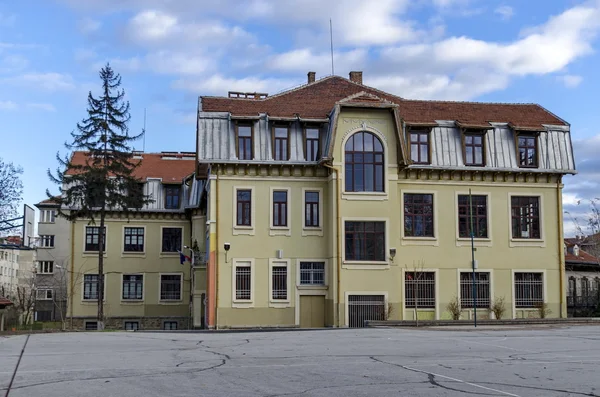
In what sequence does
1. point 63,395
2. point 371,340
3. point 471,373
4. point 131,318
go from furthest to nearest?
1. point 131,318
2. point 371,340
3. point 471,373
4. point 63,395

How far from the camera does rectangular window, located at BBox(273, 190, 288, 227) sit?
122ft

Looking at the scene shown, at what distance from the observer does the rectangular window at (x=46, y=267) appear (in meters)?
70.8

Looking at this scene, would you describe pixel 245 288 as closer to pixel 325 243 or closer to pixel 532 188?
pixel 325 243

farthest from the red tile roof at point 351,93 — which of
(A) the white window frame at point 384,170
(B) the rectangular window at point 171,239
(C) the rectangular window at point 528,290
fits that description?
(B) the rectangular window at point 171,239

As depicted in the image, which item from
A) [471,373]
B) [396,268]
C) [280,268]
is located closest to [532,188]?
[396,268]

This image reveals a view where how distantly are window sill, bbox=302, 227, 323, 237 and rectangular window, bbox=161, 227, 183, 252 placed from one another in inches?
642

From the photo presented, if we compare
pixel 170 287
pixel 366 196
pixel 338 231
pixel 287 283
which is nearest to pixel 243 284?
pixel 287 283

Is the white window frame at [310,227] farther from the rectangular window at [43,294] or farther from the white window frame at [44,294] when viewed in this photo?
the rectangular window at [43,294]

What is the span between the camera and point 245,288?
36406 mm

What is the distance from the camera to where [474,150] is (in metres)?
38.7

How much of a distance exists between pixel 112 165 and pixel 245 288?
14.5 meters

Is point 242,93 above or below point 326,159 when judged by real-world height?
above

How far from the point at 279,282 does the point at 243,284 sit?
1.75 metres

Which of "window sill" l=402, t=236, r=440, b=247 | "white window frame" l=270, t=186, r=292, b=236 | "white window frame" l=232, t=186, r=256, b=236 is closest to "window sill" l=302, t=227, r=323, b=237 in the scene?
"white window frame" l=270, t=186, r=292, b=236
